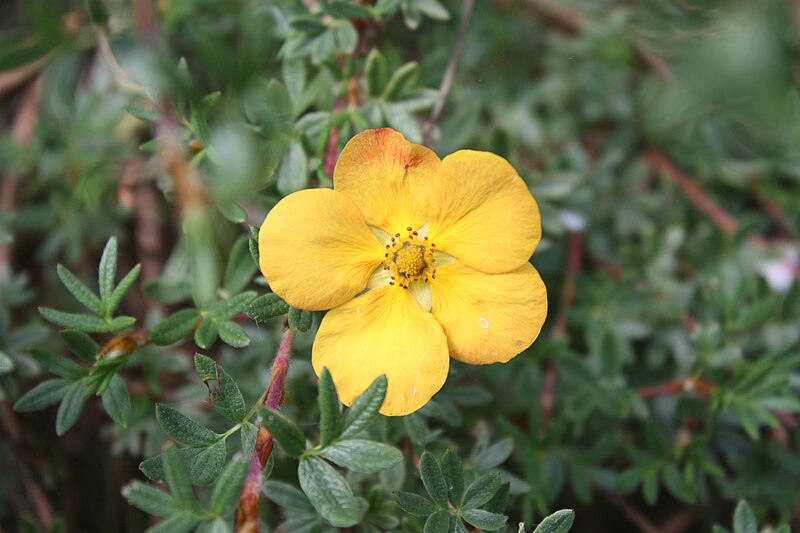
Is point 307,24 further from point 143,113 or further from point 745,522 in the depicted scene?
point 745,522

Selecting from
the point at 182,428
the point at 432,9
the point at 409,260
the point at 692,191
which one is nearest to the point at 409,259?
the point at 409,260

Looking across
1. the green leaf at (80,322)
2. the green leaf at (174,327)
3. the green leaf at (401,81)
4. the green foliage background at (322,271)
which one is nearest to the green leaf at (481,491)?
the green foliage background at (322,271)

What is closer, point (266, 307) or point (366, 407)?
point (366, 407)

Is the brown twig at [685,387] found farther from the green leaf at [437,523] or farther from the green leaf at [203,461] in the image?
the green leaf at [203,461]

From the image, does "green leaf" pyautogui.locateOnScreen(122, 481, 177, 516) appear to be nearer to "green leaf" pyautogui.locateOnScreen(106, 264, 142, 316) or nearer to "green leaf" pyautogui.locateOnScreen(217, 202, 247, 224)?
"green leaf" pyautogui.locateOnScreen(106, 264, 142, 316)

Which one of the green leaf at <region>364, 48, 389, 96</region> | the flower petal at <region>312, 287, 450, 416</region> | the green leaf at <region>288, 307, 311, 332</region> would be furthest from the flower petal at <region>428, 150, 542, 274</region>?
the green leaf at <region>364, 48, 389, 96</region>
